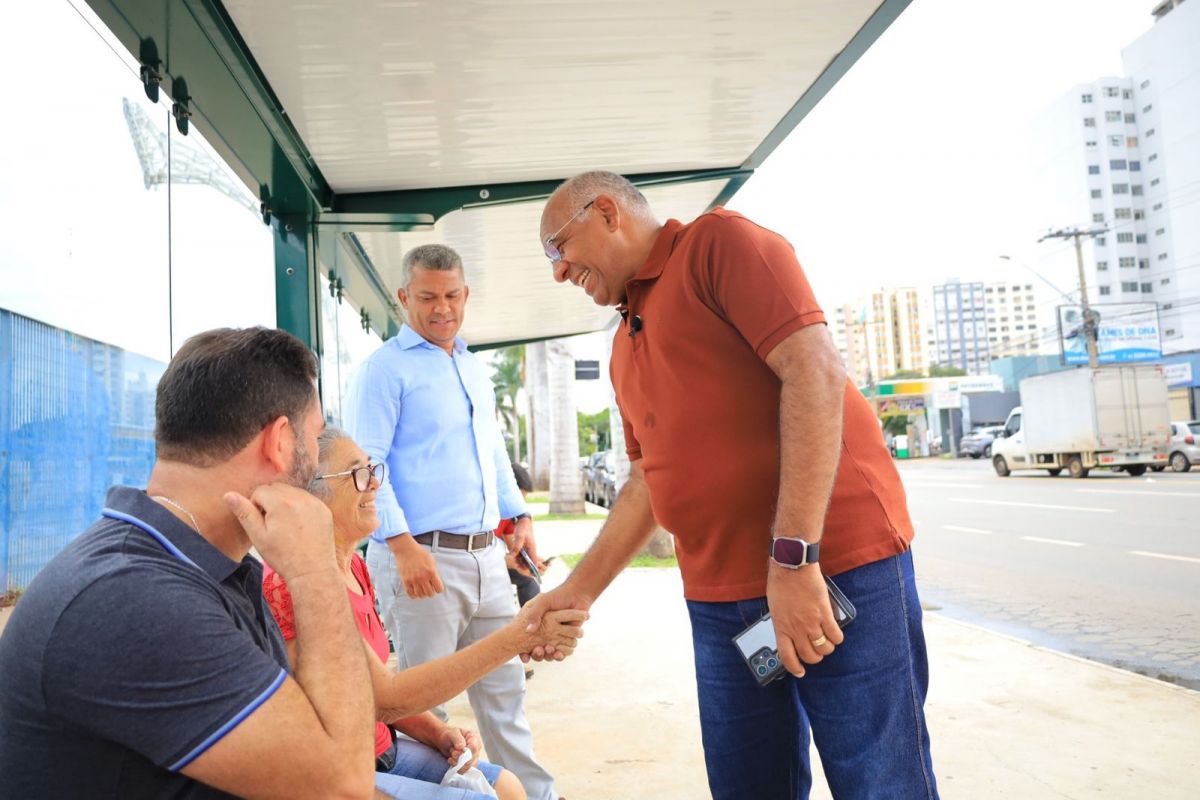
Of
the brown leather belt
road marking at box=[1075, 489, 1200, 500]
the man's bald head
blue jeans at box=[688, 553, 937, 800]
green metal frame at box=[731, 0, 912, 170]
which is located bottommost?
road marking at box=[1075, 489, 1200, 500]

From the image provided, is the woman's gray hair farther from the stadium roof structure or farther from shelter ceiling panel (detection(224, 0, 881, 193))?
shelter ceiling panel (detection(224, 0, 881, 193))

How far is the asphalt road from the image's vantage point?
6.80m

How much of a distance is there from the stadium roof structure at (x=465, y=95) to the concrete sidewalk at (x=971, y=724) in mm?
2625

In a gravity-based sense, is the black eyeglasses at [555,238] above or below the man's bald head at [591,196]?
below

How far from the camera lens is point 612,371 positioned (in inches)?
103

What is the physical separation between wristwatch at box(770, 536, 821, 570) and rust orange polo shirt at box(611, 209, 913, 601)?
0.14 m

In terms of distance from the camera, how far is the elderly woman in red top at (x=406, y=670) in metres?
2.26

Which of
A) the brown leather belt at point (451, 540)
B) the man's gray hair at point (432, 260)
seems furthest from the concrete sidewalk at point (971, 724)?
the man's gray hair at point (432, 260)

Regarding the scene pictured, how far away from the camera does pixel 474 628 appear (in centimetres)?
364

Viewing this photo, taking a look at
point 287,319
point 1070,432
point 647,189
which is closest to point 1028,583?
point 647,189

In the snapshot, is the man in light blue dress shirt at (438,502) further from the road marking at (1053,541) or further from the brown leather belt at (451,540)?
the road marking at (1053,541)

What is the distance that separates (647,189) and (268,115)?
2.28m

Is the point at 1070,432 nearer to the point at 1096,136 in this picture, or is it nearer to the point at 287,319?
the point at 287,319

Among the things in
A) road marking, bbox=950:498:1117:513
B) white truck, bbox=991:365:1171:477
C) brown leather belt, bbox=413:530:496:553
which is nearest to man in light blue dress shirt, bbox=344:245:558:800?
brown leather belt, bbox=413:530:496:553
